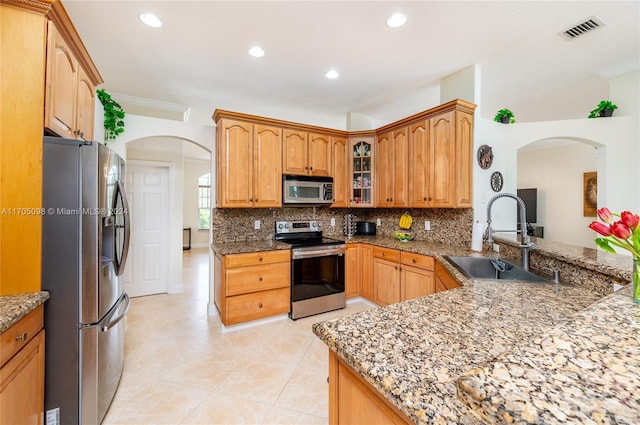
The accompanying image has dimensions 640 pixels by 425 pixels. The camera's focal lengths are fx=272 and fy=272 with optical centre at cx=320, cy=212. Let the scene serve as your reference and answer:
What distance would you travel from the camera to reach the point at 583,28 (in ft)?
7.41

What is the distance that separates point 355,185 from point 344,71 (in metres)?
1.53

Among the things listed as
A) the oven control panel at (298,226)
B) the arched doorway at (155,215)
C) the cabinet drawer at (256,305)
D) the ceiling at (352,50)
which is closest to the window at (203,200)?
the arched doorway at (155,215)

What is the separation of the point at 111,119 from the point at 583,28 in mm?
4438

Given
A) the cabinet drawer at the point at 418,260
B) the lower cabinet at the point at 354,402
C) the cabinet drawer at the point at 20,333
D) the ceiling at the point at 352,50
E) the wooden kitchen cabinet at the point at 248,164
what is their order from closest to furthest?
the lower cabinet at the point at 354,402 < the cabinet drawer at the point at 20,333 < the ceiling at the point at 352,50 < the cabinet drawer at the point at 418,260 < the wooden kitchen cabinet at the point at 248,164

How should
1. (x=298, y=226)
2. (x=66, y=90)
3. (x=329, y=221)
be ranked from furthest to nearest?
(x=329, y=221), (x=298, y=226), (x=66, y=90)

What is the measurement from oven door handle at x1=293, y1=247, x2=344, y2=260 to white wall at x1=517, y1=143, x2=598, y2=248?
5519 mm

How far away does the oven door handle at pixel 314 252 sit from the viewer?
3.13 metres

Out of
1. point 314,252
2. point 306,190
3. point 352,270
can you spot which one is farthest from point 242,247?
point 352,270

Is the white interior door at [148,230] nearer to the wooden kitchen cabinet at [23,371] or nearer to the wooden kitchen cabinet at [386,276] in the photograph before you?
the wooden kitchen cabinet at [23,371]

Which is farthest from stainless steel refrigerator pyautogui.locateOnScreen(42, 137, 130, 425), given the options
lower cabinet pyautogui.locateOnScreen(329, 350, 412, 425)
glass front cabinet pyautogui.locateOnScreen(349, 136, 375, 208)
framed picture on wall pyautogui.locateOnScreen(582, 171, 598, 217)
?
framed picture on wall pyautogui.locateOnScreen(582, 171, 598, 217)

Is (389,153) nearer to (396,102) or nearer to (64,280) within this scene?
(396,102)

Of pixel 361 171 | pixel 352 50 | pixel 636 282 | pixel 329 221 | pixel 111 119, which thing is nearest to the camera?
pixel 636 282

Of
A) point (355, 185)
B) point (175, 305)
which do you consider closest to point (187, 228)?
point (175, 305)

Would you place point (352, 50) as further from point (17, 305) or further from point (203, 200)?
point (203, 200)
